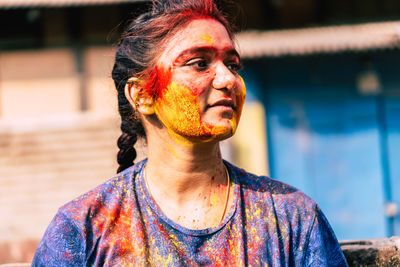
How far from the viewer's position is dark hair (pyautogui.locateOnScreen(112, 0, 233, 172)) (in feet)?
6.71

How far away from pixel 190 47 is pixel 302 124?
5288mm

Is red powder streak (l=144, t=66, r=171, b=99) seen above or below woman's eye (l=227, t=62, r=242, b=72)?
below

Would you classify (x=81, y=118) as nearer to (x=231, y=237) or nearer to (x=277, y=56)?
(x=277, y=56)

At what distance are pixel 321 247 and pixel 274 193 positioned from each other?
29 cm

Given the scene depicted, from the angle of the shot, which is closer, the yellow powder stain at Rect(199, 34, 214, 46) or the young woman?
the young woman

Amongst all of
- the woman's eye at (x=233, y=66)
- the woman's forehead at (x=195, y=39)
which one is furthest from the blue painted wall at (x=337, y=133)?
the woman's forehead at (x=195, y=39)

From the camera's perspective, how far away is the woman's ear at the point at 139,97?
2.09 m

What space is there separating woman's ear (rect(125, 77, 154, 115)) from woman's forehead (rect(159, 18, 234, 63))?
0.56ft

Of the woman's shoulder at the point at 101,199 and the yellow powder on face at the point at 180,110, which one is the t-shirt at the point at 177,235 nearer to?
the woman's shoulder at the point at 101,199

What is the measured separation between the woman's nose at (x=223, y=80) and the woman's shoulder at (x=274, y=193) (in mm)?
417

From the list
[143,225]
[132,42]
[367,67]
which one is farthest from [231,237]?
[367,67]

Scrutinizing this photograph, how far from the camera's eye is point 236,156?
6980 mm

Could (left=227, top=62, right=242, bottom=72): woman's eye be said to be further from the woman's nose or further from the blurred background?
the blurred background

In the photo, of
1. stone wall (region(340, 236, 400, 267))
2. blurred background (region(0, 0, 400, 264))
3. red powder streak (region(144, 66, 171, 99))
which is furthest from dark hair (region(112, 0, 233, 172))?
blurred background (region(0, 0, 400, 264))
